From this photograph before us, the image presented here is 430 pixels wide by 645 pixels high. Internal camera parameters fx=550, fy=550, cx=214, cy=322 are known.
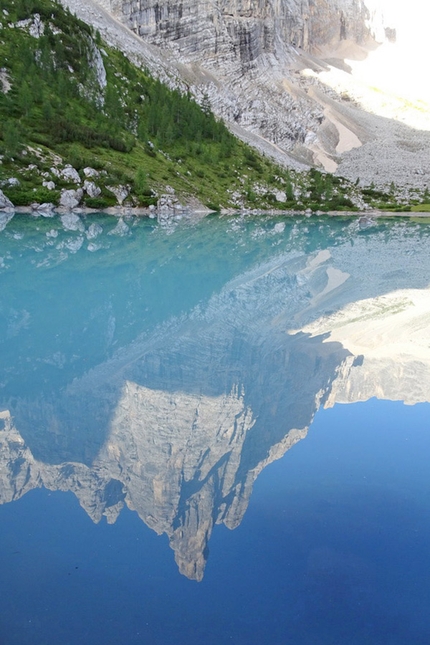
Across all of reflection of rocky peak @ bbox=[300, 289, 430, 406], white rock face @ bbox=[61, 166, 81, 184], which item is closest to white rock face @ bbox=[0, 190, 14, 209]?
white rock face @ bbox=[61, 166, 81, 184]

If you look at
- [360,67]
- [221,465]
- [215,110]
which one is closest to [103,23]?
[215,110]

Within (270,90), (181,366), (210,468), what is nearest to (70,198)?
(181,366)

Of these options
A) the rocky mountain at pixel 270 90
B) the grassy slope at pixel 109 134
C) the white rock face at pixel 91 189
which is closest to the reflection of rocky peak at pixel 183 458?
the grassy slope at pixel 109 134

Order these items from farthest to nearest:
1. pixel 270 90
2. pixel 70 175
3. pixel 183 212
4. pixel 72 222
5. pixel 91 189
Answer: pixel 270 90, pixel 183 212, pixel 91 189, pixel 70 175, pixel 72 222

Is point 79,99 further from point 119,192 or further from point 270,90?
point 270,90

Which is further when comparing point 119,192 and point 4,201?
point 119,192

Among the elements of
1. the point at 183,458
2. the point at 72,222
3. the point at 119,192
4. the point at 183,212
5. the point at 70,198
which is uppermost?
the point at 183,458
